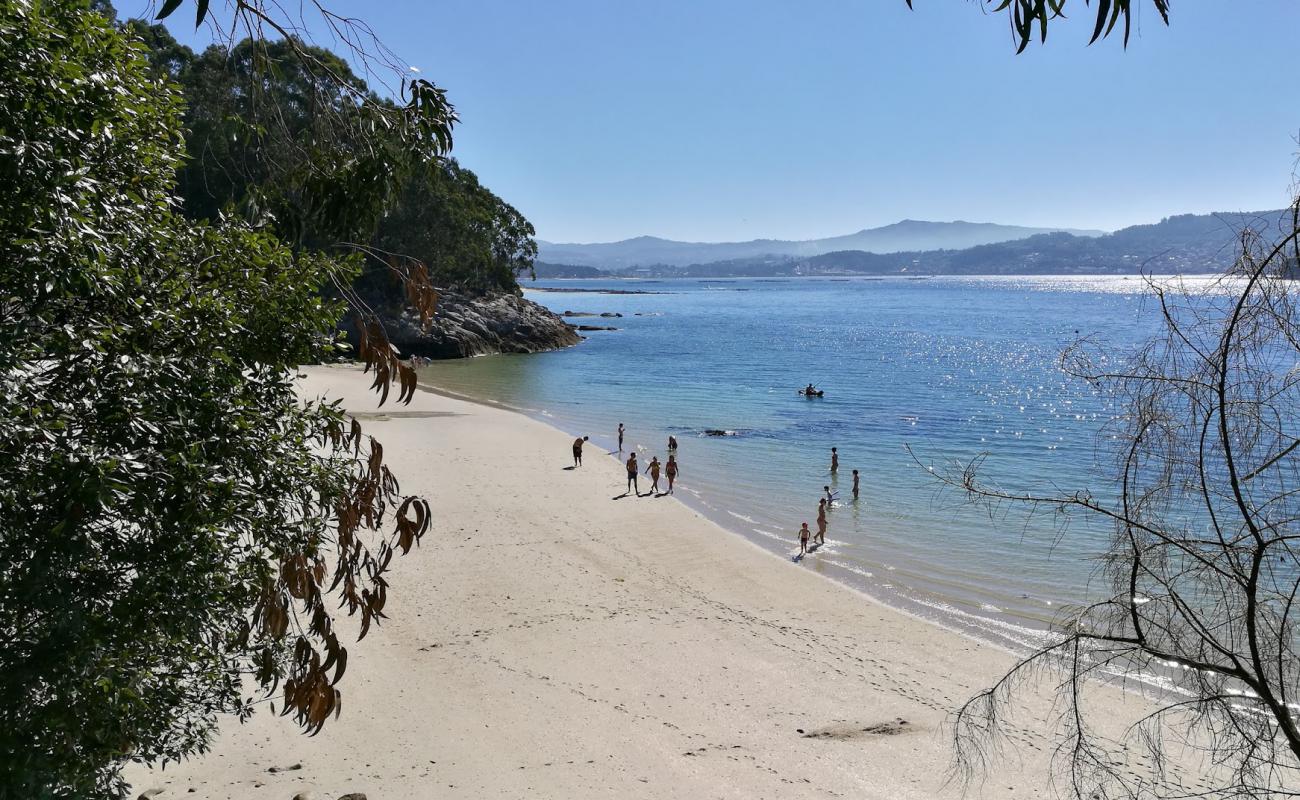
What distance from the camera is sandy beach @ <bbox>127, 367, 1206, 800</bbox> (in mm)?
8515

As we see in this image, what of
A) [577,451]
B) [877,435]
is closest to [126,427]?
[577,451]

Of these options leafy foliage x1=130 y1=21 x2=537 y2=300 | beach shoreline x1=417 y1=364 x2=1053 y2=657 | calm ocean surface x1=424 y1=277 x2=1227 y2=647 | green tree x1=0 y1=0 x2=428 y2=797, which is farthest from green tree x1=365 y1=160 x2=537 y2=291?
green tree x1=0 y1=0 x2=428 y2=797

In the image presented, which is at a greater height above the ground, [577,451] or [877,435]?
[577,451]

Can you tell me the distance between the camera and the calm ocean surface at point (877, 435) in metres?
17.0

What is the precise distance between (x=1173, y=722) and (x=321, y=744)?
10.4 meters

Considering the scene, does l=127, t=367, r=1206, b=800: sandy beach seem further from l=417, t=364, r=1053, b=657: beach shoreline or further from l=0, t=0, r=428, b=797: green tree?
l=0, t=0, r=428, b=797: green tree

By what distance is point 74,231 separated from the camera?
358 centimetres

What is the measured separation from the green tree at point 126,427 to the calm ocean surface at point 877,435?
528 cm

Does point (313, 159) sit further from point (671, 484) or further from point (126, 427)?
point (671, 484)

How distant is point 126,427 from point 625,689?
8.17 metres

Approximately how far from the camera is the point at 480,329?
64.2 m

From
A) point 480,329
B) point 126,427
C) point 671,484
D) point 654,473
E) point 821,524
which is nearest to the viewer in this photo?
point 126,427

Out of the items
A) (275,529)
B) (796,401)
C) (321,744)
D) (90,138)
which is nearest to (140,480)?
(275,529)

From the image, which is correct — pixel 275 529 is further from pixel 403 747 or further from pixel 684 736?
pixel 684 736
